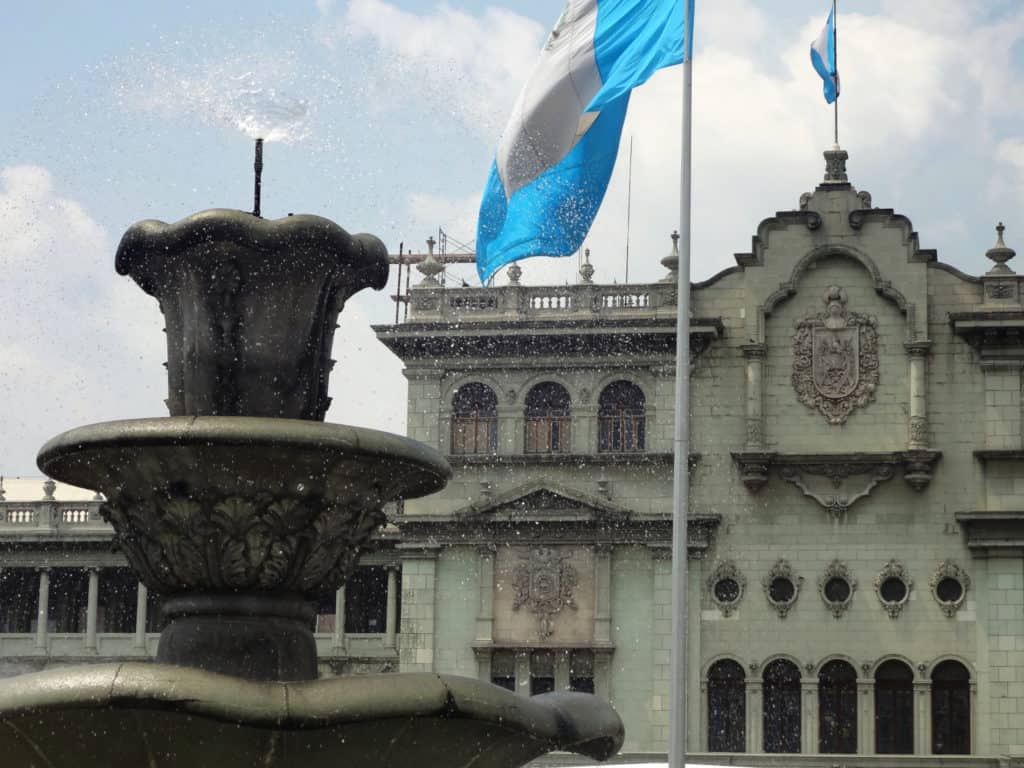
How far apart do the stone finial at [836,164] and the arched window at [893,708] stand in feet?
38.6

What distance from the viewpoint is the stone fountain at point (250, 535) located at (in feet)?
32.5

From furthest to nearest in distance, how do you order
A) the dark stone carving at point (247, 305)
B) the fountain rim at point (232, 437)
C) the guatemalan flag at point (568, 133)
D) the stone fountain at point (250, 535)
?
the guatemalan flag at point (568, 133) < the dark stone carving at point (247, 305) < the fountain rim at point (232, 437) < the stone fountain at point (250, 535)

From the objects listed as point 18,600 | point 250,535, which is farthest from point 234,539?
point 18,600

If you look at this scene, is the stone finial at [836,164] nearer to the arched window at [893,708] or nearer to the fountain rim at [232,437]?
A: the arched window at [893,708]

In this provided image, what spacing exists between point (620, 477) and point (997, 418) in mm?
8844

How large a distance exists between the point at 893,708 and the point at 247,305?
34.7 metres

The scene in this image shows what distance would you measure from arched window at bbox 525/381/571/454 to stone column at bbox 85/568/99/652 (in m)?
13.7

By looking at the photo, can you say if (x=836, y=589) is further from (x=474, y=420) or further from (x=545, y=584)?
(x=474, y=420)

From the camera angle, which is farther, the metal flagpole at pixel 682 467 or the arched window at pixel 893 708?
the arched window at pixel 893 708

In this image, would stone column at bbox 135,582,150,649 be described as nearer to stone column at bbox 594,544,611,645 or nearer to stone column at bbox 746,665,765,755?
stone column at bbox 594,544,611,645

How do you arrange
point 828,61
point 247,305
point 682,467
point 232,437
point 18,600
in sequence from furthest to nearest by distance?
point 18,600 < point 828,61 < point 682,467 < point 247,305 < point 232,437

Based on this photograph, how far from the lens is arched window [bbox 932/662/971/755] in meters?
43.5

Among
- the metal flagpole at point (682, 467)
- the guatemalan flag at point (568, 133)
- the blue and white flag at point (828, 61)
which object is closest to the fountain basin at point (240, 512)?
the metal flagpole at point (682, 467)

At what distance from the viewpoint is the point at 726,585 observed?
148ft
